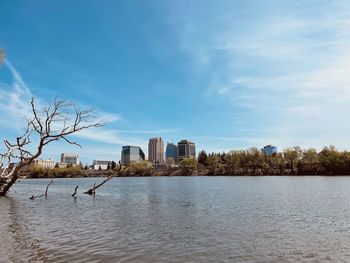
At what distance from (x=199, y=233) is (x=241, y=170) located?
176484mm

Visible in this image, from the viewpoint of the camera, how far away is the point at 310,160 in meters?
152

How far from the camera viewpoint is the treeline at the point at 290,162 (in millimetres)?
142625

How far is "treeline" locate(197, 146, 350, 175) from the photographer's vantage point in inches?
5615

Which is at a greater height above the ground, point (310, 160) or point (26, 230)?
point (310, 160)

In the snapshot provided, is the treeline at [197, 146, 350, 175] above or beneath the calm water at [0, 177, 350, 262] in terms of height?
above

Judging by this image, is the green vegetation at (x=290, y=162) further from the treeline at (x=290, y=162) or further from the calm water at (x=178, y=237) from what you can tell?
the calm water at (x=178, y=237)

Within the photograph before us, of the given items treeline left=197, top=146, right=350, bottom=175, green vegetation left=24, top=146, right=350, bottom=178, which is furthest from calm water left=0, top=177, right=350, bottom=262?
treeline left=197, top=146, right=350, bottom=175

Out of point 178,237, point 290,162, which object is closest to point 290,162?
point 290,162

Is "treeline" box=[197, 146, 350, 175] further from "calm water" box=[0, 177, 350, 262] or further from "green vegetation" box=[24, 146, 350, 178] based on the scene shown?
"calm water" box=[0, 177, 350, 262]

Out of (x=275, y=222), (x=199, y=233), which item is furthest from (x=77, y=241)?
(x=275, y=222)

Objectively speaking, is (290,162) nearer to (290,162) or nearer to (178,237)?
(290,162)

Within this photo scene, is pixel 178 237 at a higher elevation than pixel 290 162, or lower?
lower

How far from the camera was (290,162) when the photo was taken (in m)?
160

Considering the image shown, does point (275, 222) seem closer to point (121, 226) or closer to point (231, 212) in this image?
point (231, 212)
